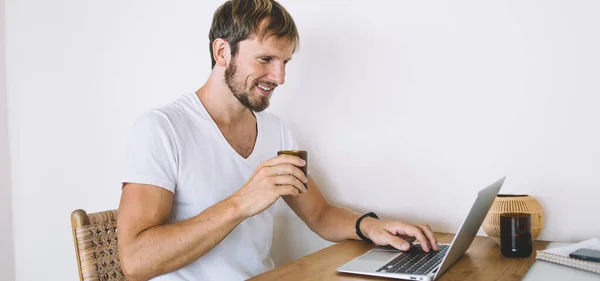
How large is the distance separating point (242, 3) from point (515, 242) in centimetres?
92

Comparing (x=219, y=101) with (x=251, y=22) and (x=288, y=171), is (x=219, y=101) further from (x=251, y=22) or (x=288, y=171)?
(x=288, y=171)

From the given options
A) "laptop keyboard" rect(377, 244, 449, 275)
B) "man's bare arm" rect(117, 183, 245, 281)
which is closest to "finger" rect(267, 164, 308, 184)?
"man's bare arm" rect(117, 183, 245, 281)

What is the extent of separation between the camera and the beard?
1426 mm

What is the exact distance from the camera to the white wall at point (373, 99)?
1369 mm

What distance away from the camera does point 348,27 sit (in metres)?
1.66

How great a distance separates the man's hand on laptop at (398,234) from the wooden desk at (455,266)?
0.04 meters

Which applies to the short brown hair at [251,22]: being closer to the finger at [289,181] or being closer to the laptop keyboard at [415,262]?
the finger at [289,181]

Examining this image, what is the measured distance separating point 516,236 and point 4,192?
2246mm

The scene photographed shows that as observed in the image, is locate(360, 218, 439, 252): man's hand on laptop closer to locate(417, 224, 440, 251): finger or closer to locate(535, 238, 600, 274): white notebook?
locate(417, 224, 440, 251): finger

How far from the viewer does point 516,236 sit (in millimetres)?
1169

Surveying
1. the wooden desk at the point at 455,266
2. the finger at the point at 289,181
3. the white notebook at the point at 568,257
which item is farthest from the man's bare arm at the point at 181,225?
the white notebook at the point at 568,257

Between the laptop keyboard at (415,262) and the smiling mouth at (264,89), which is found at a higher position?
the smiling mouth at (264,89)

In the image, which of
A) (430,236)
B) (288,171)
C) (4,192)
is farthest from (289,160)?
(4,192)

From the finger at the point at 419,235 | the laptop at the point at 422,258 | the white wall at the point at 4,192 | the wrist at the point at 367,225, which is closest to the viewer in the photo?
the laptop at the point at 422,258
